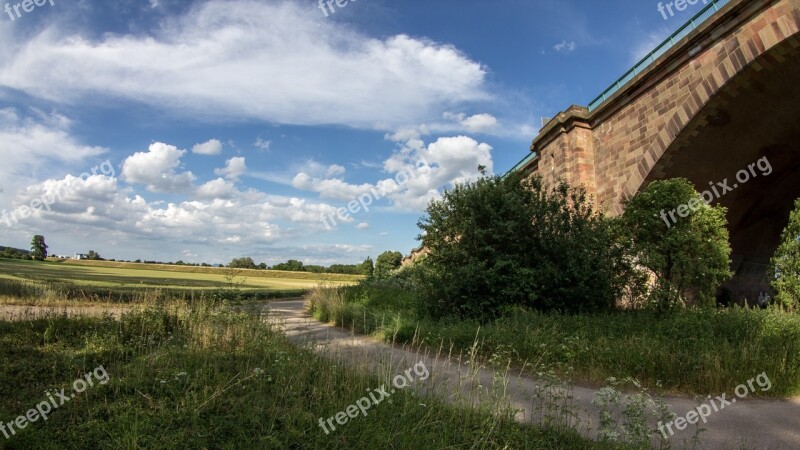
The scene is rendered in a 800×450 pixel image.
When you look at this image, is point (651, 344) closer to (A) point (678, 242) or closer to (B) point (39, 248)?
(A) point (678, 242)

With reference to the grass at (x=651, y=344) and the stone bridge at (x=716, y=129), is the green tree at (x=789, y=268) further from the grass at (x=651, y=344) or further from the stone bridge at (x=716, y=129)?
the stone bridge at (x=716, y=129)

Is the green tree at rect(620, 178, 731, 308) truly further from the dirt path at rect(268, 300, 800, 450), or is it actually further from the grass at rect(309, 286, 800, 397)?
the dirt path at rect(268, 300, 800, 450)

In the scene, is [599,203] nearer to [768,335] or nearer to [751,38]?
[751,38]

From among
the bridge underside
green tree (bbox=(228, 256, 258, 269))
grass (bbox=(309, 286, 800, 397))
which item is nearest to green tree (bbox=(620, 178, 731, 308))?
grass (bbox=(309, 286, 800, 397))

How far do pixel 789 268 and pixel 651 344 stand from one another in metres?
5.11

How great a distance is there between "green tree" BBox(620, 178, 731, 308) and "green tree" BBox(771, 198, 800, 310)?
950mm

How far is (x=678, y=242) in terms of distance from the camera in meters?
8.69

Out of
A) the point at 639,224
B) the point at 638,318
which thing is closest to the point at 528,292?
the point at 638,318

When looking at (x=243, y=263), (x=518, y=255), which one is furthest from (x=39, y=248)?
(x=518, y=255)

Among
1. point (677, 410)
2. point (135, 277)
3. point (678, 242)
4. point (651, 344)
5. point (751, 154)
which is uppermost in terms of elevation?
point (751, 154)

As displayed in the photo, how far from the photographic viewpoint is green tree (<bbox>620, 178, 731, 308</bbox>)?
867 centimetres

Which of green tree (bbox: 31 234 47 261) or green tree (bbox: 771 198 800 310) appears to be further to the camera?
green tree (bbox: 31 234 47 261)

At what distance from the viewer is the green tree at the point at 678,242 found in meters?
8.67

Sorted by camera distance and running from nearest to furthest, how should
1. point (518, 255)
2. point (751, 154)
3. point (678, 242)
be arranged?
1. point (678, 242)
2. point (518, 255)
3. point (751, 154)
